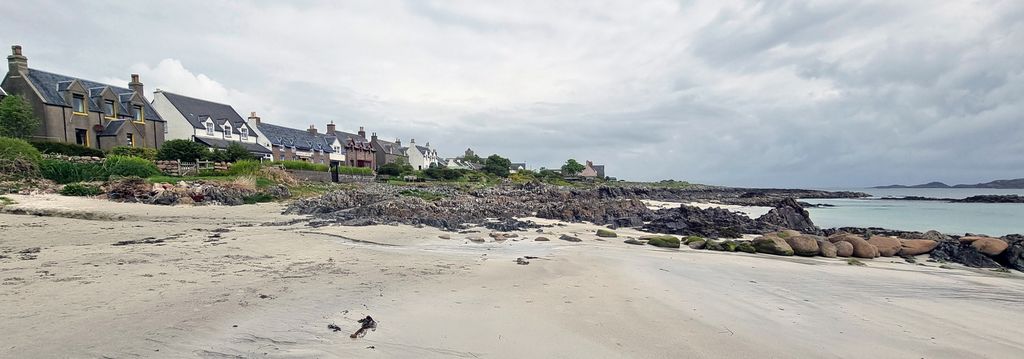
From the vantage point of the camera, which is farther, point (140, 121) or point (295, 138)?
point (295, 138)

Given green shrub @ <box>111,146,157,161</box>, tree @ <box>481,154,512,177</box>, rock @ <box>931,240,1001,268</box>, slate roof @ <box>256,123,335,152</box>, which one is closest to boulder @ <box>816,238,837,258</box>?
rock @ <box>931,240,1001,268</box>

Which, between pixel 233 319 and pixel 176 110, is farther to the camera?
pixel 176 110

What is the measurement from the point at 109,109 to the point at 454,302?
137 ft

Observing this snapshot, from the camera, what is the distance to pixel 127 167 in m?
20.7

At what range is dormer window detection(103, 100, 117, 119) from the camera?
112 feet

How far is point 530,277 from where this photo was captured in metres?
7.64

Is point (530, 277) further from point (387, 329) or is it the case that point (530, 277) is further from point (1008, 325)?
point (1008, 325)

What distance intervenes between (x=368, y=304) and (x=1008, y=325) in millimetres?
8224

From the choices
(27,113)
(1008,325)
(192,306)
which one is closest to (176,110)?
(27,113)

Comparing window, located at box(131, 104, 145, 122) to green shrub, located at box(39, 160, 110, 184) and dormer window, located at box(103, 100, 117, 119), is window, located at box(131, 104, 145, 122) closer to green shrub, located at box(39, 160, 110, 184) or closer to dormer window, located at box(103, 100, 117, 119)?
dormer window, located at box(103, 100, 117, 119)

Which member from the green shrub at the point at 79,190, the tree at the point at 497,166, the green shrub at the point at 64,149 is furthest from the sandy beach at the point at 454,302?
the tree at the point at 497,166

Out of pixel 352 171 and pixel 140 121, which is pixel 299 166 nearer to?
pixel 352 171

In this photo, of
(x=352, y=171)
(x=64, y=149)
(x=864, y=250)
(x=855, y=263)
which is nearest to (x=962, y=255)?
(x=864, y=250)

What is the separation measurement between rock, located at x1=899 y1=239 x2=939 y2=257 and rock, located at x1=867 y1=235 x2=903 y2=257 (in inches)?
4.7
